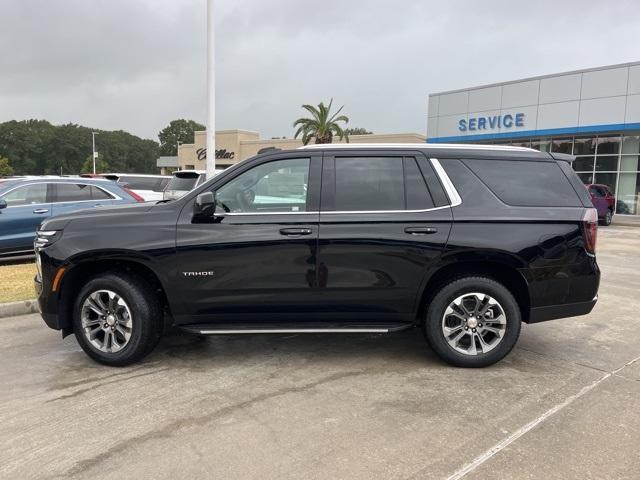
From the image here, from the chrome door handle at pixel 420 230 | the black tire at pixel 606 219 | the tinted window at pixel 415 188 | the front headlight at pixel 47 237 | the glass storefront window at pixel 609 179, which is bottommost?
the black tire at pixel 606 219

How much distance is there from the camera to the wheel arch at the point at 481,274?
14.4 feet

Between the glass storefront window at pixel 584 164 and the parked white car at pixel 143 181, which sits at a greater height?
the glass storefront window at pixel 584 164

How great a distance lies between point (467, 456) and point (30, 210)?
8.95 m

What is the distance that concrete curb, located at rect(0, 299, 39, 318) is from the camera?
243 inches

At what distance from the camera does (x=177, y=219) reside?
14.3 ft

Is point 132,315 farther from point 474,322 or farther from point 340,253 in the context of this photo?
point 474,322

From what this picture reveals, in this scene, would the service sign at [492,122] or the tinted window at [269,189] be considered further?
the service sign at [492,122]

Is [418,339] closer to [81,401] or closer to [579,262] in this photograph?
[579,262]

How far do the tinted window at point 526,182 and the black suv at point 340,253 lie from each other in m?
0.01

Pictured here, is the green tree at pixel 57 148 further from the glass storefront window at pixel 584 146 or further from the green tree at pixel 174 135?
the glass storefront window at pixel 584 146

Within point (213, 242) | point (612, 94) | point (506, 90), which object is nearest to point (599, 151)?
point (612, 94)

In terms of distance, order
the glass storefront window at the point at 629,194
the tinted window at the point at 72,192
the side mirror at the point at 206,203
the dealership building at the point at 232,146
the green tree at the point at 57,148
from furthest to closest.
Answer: the green tree at the point at 57,148 < the dealership building at the point at 232,146 < the glass storefront window at the point at 629,194 < the tinted window at the point at 72,192 < the side mirror at the point at 206,203

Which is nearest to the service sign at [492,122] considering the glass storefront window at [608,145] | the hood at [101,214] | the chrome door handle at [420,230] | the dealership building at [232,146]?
the glass storefront window at [608,145]

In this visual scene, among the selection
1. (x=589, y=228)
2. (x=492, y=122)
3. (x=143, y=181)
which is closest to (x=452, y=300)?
(x=589, y=228)
